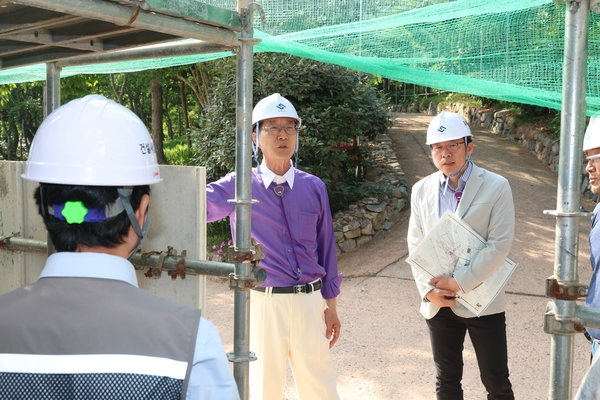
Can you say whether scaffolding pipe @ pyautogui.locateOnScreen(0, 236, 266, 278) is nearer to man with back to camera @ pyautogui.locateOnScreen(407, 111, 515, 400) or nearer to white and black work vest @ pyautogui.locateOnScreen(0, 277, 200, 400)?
white and black work vest @ pyautogui.locateOnScreen(0, 277, 200, 400)

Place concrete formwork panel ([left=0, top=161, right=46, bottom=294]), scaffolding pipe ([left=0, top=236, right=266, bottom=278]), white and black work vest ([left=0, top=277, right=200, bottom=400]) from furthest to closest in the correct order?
concrete formwork panel ([left=0, top=161, right=46, bottom=294])
scaffolding pipe ([left=0, top=236, right=266, bottom=278])
white and black work vest ([left=0, top=277, right=200, bottom=400])

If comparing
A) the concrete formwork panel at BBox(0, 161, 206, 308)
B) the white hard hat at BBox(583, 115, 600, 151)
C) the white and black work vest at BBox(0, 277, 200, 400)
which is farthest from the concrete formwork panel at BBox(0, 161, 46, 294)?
the white hard hat at BBox(583, 115, 600, 151)

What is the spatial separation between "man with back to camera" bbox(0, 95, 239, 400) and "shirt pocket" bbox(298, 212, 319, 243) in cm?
195

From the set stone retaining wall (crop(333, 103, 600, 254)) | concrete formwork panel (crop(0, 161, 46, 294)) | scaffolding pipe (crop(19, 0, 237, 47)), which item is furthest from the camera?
stone retaining wall (crop(333, 103, 600, 254))

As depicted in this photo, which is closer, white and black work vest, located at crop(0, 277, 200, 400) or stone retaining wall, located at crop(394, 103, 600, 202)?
white and black work vest, located at crop(0, 277, 200, 400)

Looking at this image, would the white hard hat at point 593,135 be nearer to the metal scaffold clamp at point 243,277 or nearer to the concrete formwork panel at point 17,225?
the metal scaffold clamp at point 243,277

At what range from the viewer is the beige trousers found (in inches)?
130

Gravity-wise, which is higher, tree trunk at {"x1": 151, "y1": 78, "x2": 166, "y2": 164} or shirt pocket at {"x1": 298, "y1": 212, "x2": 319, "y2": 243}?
tree trunk at {"x1": 151, "y1": 78, "x2": 166, "y2": 164}

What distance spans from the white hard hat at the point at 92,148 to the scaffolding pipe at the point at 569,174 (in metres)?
1.35

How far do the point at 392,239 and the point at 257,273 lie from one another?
6868 millimetres

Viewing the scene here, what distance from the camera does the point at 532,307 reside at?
677cm

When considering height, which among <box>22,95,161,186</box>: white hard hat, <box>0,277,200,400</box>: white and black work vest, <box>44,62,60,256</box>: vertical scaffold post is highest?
<box>44,62,60,256</box>: vertical scaffold post

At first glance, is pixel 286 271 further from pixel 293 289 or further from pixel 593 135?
pixel 593 135

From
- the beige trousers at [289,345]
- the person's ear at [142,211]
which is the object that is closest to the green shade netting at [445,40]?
the beige trousers at [289,345]
